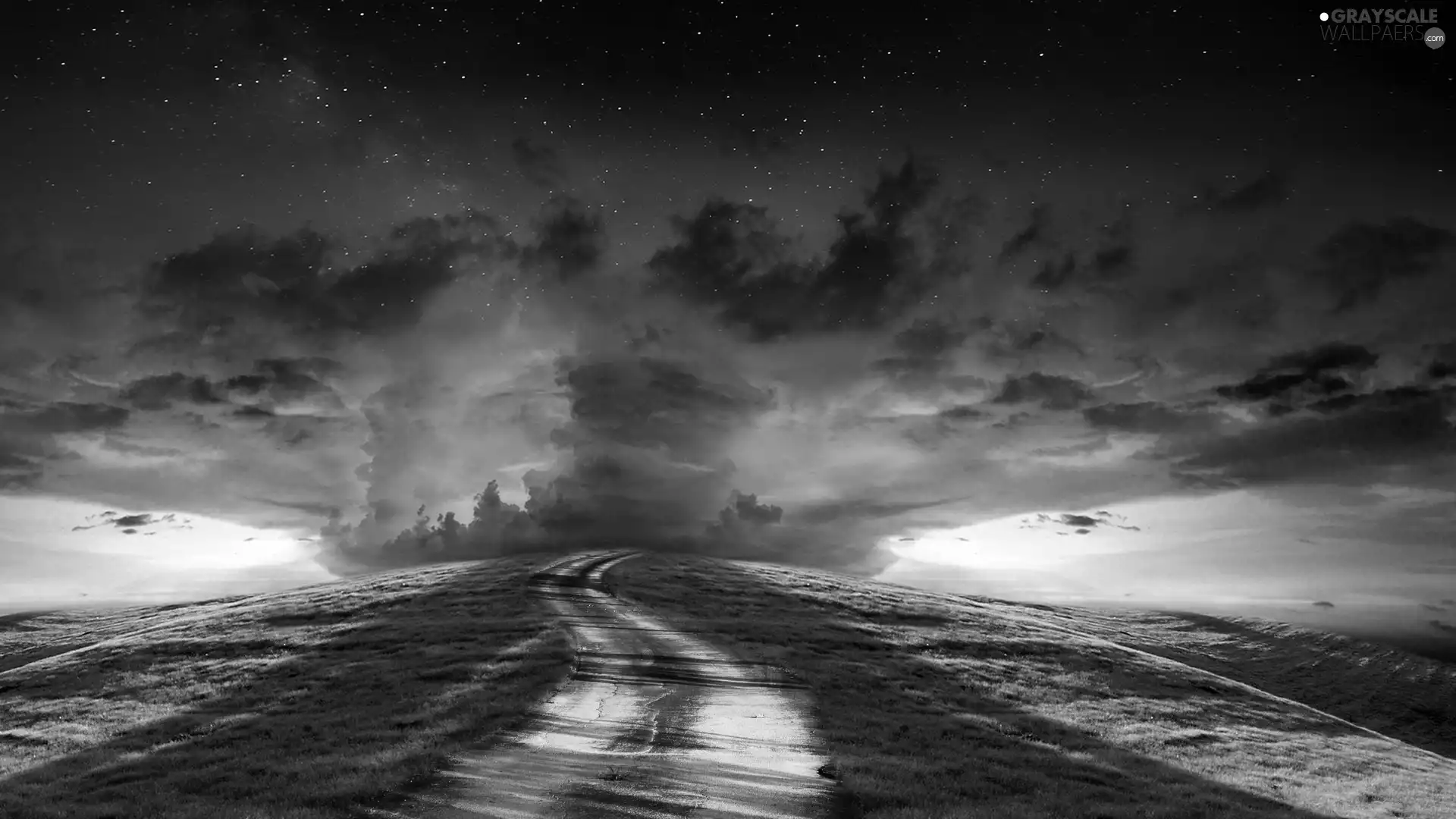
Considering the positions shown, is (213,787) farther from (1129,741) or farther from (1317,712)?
(1317,712)

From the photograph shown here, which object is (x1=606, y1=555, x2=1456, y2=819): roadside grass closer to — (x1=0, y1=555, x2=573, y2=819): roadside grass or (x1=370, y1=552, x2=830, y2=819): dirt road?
(x1=370, y1=552, x2=830, y2=819): dirt road

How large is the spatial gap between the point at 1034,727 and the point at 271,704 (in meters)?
32.4

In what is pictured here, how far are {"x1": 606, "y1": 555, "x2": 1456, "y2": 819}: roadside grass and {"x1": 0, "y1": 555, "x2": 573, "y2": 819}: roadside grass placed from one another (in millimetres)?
11728

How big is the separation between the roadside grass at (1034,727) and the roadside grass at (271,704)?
1173 centimetres

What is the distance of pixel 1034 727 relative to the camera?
30250 millimetres

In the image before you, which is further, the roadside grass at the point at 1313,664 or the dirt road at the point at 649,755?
the roadside grass at the point at 1313,664

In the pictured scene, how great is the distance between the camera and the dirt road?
15.4 m

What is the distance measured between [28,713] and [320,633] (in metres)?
15.8

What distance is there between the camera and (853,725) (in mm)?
25250

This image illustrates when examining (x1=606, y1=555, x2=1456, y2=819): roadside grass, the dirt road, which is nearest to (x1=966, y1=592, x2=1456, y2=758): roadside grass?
(x1=606, y1=555, x2=1456, y2=819): roadside grass

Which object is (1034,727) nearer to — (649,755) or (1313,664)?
(649,755)

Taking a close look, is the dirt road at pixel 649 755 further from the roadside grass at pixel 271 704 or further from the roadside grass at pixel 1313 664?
the roadside grass at pixel 1313 664

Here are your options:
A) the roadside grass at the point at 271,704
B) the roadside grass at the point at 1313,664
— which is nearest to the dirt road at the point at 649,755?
the roadside grass at the point at 271,704

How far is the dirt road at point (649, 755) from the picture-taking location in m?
15.4
